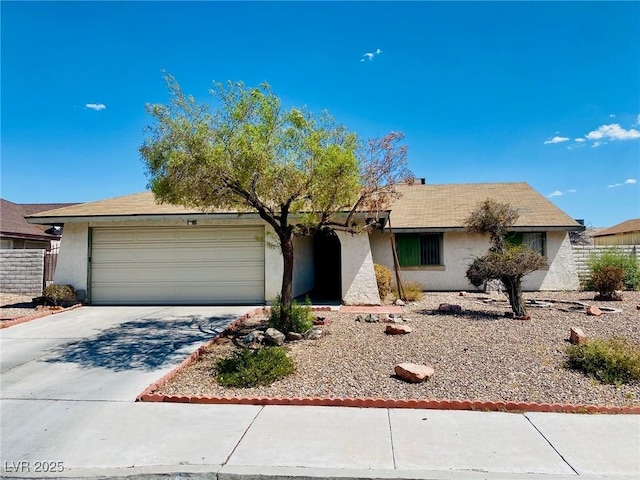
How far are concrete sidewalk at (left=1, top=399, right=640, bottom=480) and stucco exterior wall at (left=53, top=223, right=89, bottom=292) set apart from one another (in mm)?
8668

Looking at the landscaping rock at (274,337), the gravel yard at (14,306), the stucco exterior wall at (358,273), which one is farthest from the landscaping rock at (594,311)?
the gravel yard at (14,306)

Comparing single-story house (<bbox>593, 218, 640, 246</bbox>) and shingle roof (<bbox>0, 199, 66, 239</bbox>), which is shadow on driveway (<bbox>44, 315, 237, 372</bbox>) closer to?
shingle roof (<bbox>0, 199, 66, 239</bbox>)

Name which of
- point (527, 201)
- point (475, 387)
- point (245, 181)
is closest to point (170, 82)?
point (245, 181)

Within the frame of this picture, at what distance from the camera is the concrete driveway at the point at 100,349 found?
623 cm

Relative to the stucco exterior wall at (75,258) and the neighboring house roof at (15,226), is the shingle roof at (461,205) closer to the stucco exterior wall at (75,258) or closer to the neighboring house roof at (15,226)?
the stucco exterior wall at (75,258)

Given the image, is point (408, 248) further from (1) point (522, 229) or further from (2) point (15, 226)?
(2) point (15, 226)

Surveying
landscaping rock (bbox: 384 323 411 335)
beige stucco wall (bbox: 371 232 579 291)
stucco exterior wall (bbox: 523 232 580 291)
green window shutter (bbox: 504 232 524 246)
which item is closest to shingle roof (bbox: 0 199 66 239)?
beige stucco wall (bbox: 371 232 579 291)

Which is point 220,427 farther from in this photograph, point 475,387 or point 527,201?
point 527,201

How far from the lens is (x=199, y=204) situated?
846cm

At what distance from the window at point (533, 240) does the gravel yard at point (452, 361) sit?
5866 millimetres

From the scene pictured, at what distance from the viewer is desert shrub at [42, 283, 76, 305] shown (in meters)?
12.5

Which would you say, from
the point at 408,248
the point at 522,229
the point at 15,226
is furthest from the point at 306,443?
the point at 15,226

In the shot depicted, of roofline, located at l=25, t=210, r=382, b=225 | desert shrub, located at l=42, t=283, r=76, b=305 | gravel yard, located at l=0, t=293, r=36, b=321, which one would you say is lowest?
gravel yard, located at l=0, t=293, r=36, b=321

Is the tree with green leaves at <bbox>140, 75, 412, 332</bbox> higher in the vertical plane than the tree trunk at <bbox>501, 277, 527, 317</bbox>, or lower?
higher
